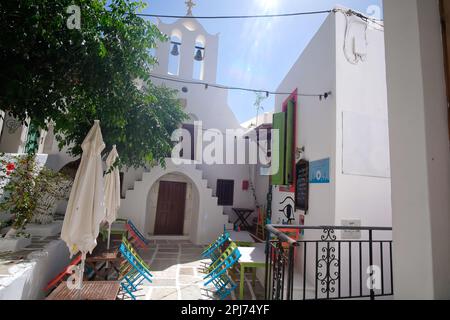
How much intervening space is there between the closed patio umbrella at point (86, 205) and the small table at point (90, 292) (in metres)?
0.42

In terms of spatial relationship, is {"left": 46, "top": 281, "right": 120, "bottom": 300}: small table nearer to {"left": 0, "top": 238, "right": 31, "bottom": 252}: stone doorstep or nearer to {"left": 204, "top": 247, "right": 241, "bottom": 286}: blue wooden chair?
{"left": 0, "top": 238, "right": 31, "bottom": 252}: stone doorstep

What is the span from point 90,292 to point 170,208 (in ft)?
24.0

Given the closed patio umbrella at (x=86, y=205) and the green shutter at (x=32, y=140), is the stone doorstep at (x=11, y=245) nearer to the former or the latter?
the closed patio umbrella at (x=86, y=205)

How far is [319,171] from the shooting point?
504 cm

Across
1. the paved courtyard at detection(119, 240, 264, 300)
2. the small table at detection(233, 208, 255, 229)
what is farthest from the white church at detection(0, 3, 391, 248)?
the paved courtyard at detection(119, 240, 264, 300)

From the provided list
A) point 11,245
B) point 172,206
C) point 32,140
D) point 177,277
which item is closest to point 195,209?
point 172,206

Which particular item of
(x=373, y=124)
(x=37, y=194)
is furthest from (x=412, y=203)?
(x=37, y=194)

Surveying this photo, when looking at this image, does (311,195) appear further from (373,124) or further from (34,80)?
→ (34,80)

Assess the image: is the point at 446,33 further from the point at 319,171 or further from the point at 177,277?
the point at 177,277

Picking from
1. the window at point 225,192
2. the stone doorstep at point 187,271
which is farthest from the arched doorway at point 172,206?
the stone doorstep at point 187,271

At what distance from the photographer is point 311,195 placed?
17.5ft

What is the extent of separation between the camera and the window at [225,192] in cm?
1166

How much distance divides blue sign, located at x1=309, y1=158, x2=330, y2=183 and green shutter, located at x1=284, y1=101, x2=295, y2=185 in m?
0.99
